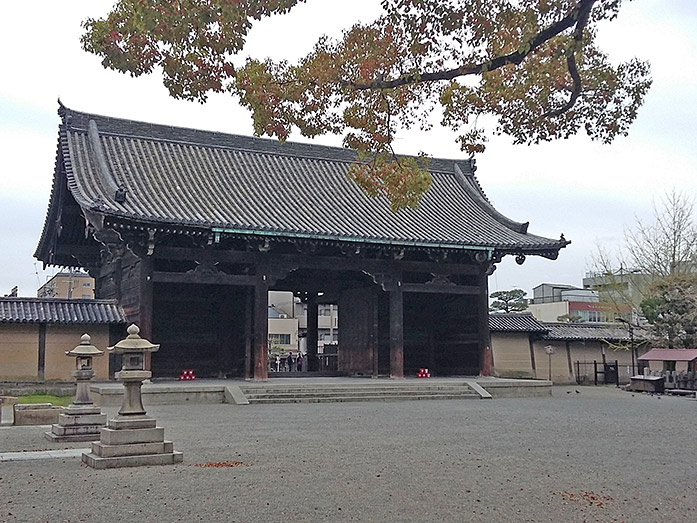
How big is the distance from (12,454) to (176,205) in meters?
11.7

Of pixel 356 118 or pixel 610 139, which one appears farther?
pixel 356 118

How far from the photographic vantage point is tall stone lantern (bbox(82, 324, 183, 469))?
860 centimetres

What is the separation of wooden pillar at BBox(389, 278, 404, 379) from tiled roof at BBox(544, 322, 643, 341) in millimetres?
9731

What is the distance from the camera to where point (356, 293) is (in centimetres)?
2438

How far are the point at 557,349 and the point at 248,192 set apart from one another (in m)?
15.4

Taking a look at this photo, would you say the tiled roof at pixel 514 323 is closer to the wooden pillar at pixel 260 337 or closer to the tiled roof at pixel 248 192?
the tiled roof at pixel 248 192

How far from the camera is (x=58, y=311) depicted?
2027 cm

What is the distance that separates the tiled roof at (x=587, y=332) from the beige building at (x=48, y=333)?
693 inches

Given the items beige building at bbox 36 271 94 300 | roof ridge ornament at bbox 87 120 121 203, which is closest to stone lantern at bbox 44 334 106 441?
roof ridge ornament at bbox 87 120 121 203

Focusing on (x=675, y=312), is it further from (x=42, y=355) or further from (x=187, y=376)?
(x=42, y=355)

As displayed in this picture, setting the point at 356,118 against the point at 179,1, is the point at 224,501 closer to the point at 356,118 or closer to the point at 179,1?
the point at 179,1

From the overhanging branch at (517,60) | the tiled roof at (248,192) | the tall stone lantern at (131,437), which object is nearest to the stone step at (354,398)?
the tiled roof at (248,192)

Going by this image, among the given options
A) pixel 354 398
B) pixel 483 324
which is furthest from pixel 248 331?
pixel 483 324

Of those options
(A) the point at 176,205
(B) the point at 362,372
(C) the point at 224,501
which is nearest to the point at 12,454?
(C) the point at 224,501
